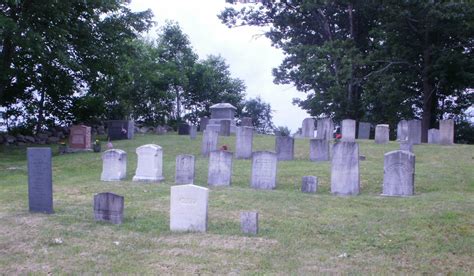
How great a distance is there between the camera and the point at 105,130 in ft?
112

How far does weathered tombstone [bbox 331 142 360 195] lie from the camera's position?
12945mm

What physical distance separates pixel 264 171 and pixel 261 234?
5.28 metres

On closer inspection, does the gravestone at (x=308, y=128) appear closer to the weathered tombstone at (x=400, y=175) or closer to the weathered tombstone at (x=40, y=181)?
the weathered tombstone at (x=400, y=175)

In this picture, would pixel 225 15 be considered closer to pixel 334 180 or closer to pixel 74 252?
pixel 334 180

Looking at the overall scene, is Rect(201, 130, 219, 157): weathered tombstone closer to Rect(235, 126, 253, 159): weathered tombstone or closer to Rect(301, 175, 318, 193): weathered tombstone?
Rect(235, 126, 253, 159): weathered tombstone

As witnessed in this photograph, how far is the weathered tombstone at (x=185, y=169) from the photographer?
48.2 feet

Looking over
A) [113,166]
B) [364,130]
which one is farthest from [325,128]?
[113,166]

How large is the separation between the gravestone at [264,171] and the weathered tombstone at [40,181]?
534 centimetres

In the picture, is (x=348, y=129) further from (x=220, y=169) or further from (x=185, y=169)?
(x=185, y=169)

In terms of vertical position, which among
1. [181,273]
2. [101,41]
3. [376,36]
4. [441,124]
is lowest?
[181,273]

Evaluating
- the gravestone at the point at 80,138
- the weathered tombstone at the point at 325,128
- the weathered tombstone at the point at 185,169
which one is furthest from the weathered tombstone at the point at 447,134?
the gravestone at the point at 80,138

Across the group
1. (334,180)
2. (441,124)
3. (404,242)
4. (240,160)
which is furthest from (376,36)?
(404,242)

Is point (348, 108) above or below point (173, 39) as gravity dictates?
below

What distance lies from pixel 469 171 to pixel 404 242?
28.4 feet
